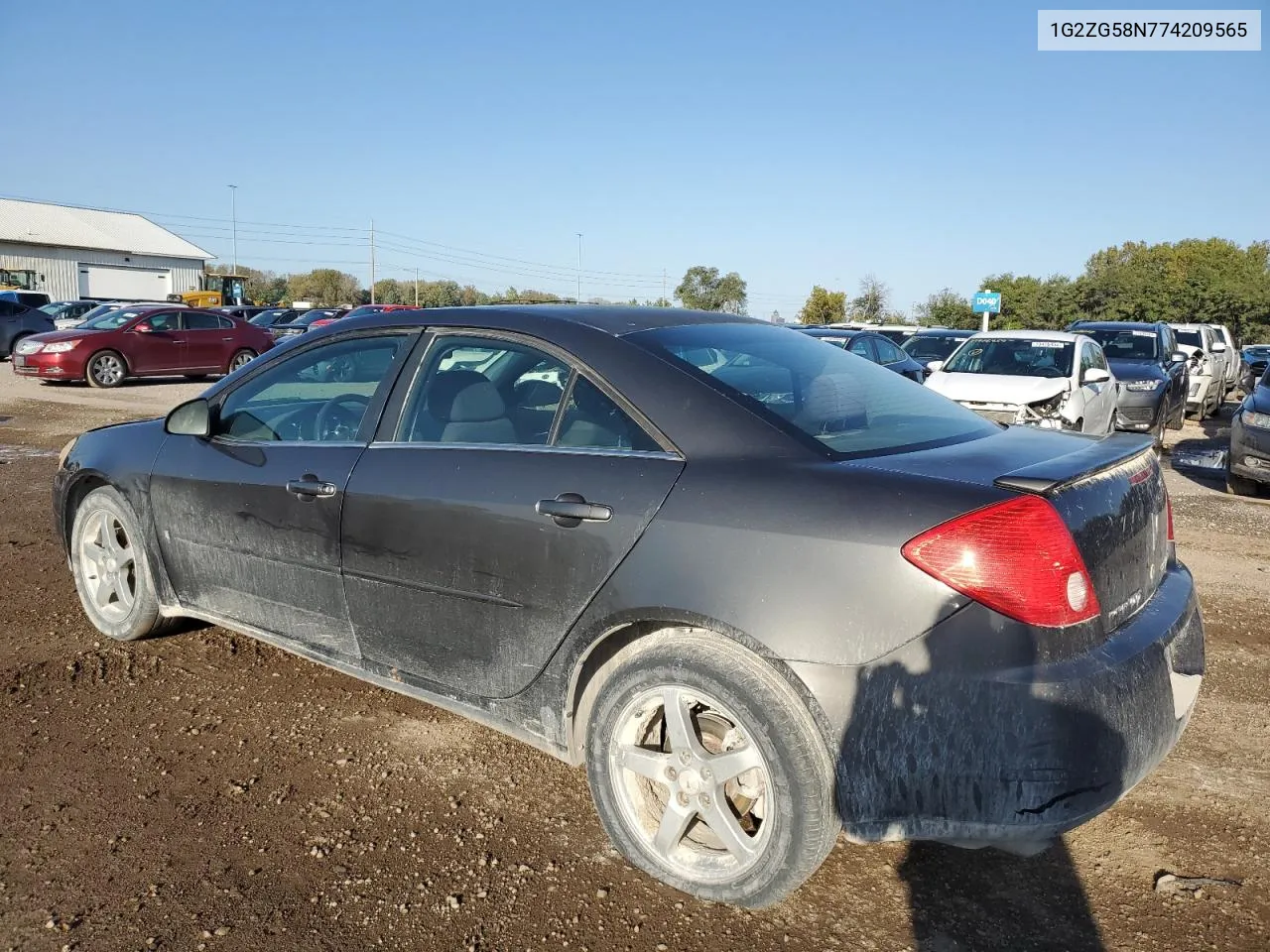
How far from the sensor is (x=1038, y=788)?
2.21 meters

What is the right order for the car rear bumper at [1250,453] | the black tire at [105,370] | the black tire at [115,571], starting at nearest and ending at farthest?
1. the black tire at [115,571]
2. the car rear bumper at [1250,453]
3. the black tire at [105,370]

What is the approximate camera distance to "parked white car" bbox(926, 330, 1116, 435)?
10.4 metres

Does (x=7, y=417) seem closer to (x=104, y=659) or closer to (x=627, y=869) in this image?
(x=104, y=659)

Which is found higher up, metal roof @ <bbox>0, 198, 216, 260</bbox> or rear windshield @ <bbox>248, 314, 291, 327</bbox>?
metal roof @ <bbox>0, 198, 216, 260</bbox>

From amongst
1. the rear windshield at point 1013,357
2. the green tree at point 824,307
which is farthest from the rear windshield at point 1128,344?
the green tree at point 824,307

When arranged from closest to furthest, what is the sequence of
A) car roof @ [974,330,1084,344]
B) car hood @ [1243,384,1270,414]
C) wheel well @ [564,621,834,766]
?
wheel well @ [564,621,834,766] → car hood @ [1243,384,1270,414] → car roof @ [974,330,1084,344]

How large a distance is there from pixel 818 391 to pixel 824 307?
6328 cm

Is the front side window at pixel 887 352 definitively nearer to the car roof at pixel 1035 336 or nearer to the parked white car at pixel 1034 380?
the parked white car at pixel 1034 380

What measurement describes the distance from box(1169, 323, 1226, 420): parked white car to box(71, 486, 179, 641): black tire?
16.4 meters

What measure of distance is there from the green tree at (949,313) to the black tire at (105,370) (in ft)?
161

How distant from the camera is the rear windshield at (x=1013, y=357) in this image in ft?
36.9

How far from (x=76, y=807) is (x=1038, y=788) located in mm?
2808

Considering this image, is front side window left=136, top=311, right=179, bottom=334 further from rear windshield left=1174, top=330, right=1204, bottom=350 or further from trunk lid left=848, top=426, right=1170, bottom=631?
rear windshield left=1174, top=330, right=1204, bottom=350

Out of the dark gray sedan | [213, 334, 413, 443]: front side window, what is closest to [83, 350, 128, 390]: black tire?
[213, 334, 413, 443]: front side window
